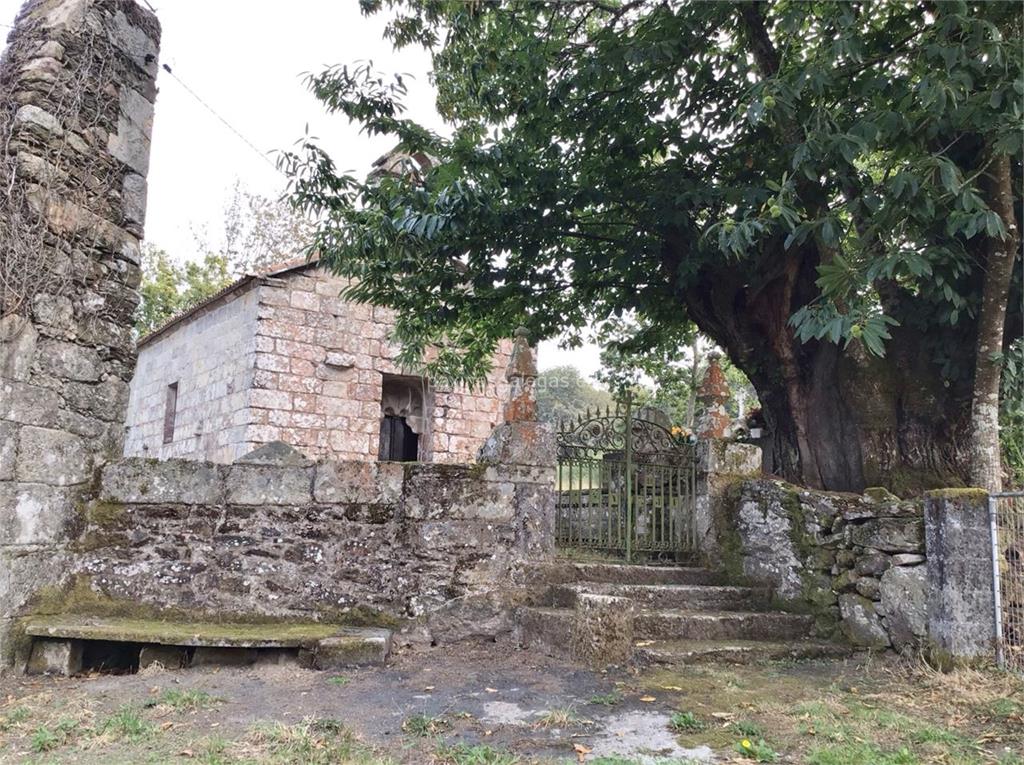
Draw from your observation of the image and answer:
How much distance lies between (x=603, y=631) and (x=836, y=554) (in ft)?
6.98

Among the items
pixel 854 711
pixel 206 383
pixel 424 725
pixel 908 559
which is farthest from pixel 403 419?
pixel 854 711

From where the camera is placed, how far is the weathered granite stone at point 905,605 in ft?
17.0

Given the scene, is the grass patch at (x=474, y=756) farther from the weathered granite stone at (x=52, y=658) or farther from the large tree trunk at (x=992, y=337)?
the large tree trunk at (x=992, y=337)

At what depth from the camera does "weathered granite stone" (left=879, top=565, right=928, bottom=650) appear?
17.0ft

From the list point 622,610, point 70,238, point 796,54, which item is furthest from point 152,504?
point 796,54

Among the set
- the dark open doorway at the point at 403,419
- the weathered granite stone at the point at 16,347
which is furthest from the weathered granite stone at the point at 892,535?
the dark open doorway at the point at 403,419

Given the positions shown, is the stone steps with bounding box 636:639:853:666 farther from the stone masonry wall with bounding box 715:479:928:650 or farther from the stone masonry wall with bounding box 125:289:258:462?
the stone masonry wall with bounding box 125:289:258:462

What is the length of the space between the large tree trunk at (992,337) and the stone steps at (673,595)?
2023 mm

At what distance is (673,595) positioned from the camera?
6.07m

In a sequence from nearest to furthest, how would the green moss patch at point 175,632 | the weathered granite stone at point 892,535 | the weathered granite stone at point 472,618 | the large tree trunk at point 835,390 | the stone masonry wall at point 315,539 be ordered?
the green moss patch at point 175,632, the weathered granite stone at point 892,535, the stone masonry wall at point 315,539, the weathered granite stone at point 472,618, the large tree trunk at point 835,390

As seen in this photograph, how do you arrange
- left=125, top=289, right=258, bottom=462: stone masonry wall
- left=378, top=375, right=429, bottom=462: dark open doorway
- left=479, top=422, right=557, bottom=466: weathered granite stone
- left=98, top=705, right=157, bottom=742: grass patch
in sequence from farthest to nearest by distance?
left=378, top=375, right=429, bottom=462: dark open doorway → left=125, top=289, right=258, bottom=462: stone masonry wall → left=479, top=422, right=557, bottom=466: weathered granite stone → left=98, top=705, right=157, bottom=742: grass patch

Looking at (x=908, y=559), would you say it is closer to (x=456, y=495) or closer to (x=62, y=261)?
(x=456, y=495)

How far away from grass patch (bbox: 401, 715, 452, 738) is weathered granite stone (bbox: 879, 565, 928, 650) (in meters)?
3.44

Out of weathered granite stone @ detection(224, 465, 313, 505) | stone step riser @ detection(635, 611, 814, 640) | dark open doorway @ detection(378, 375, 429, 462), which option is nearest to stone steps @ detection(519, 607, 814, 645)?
stone step riser @ detection(635, 611, 814, 640)
